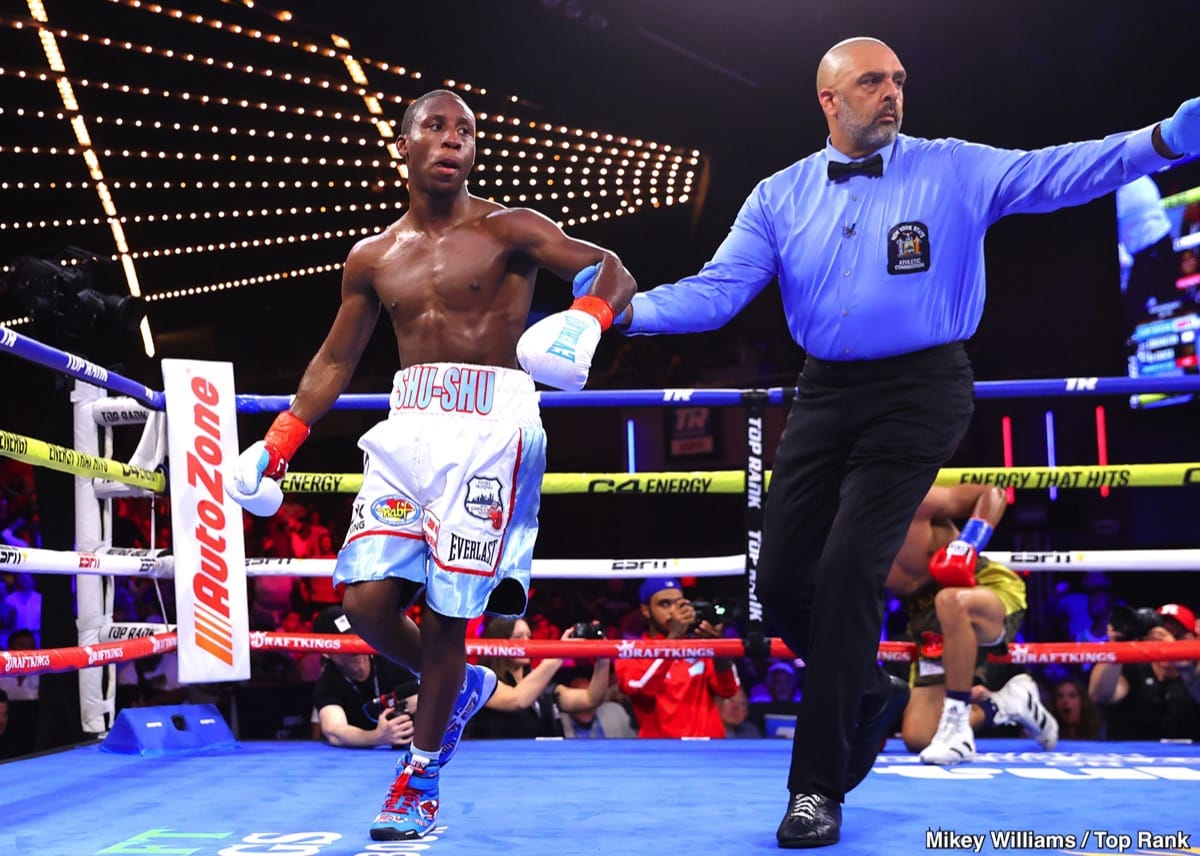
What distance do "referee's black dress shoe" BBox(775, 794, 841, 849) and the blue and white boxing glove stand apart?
83 cm

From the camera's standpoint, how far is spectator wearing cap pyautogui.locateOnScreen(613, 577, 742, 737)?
13.0 feet

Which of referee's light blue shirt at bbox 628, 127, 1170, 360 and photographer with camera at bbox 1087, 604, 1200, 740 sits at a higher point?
referee's light blue shirt at bbox 628, 127, 1170, 360

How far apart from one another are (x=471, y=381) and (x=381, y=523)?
0.30 m

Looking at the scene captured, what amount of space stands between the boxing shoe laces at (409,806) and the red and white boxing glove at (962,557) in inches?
61.0

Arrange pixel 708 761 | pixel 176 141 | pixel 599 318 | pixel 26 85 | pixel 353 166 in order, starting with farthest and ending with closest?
pixel 353 166 → pixel 176 141 → pixel 26 85 → pixel 708 761 → pixel 599 318

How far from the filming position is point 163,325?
1179cm

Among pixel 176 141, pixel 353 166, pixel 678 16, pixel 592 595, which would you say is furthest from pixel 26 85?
pixel 592 595

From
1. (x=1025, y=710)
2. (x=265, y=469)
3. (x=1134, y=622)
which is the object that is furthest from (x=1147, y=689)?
(x=265, y=469)

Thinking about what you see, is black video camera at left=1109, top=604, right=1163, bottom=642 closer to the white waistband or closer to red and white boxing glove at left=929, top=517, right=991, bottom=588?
red and white boxing glove at left=929, top=517, right=991, bottom=588

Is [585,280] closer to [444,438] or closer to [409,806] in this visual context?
[444,438]

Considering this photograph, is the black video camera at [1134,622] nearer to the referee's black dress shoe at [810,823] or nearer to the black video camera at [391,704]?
the black video camera at [391,704]

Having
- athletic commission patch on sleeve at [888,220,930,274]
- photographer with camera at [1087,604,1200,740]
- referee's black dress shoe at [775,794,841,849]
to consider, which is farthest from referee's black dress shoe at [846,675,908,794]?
photographer with camera at [1087,604,1200,740]

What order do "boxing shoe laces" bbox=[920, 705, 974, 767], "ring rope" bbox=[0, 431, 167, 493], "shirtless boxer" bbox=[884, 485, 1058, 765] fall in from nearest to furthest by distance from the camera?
"ring rope" bbox=[0, 431, 167, 493] → "boxing shoe laces" bbox=[920, 705, 974, 767] → "shirtless boxer" bbox=[884, 485, 1058, 765]

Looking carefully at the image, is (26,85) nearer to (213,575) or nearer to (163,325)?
(163,325)
